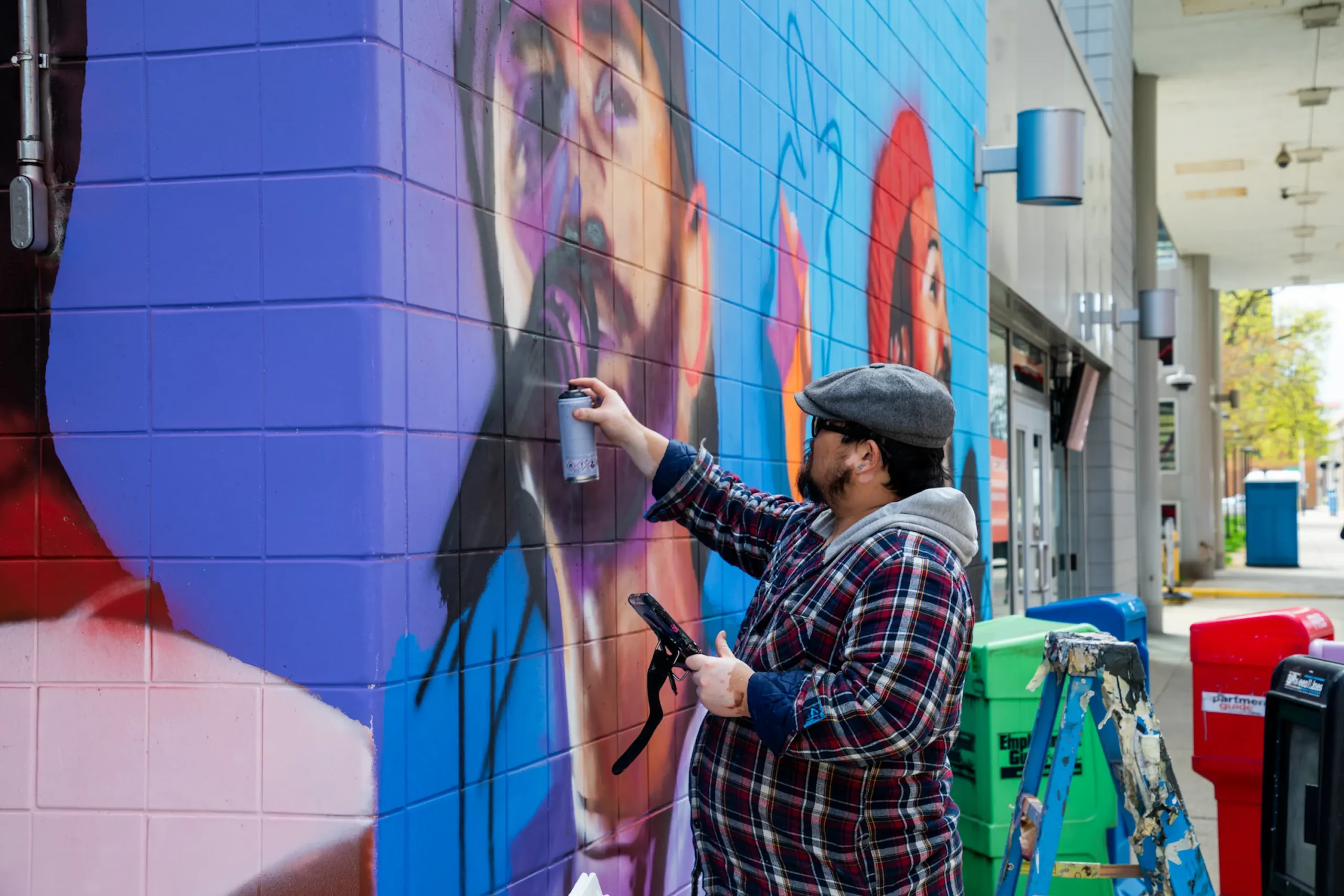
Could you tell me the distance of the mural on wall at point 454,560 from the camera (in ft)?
7.95

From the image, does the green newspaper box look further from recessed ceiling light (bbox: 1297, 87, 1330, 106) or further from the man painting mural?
recessed ceiling light (bbox: 1297, 87, 1330, 106)

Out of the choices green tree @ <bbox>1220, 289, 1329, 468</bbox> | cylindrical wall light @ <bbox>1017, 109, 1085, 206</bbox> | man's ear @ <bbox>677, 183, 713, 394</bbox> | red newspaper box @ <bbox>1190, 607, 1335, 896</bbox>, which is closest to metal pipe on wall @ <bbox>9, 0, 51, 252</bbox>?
man's ear @ <bbox>677, 183, 713, 394</bbox>

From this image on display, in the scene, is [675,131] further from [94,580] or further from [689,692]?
[94,580]

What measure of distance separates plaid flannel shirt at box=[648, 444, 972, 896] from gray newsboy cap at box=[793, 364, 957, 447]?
233mm

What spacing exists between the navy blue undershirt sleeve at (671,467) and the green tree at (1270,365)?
40.7m

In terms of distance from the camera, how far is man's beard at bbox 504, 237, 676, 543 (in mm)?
2953

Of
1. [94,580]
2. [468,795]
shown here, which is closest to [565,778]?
[468,795]

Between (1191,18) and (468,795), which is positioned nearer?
(468,795)

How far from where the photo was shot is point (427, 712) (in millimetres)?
2535

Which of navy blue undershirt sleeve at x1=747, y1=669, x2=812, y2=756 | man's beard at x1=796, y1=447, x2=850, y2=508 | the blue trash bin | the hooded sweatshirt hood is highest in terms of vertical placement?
man's beard at x1=796, y1=447, x2=850, y2=508

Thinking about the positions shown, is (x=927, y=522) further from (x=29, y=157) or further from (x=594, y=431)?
(x=29, y=157)

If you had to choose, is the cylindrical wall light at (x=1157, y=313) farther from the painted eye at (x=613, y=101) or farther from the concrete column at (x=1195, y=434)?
the concrete column at (x=1195, y=434)

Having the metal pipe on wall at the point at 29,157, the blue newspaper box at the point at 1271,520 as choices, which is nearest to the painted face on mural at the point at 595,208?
the metal pipe on wall at the point at 29,157

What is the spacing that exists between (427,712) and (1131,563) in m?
13.1
